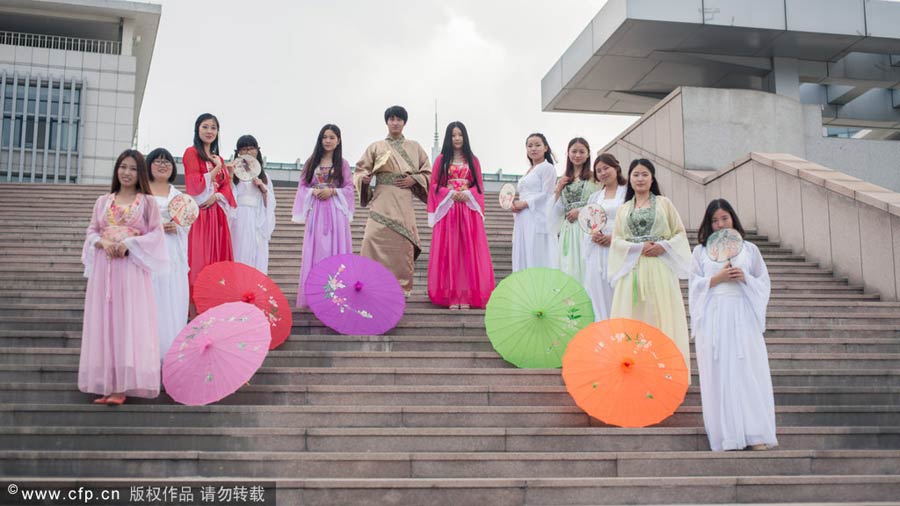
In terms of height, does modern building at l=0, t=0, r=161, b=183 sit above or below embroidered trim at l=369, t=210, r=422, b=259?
above

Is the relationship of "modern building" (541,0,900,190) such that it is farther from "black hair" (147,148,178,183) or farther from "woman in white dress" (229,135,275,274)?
"black hair" (147,148,178,183)

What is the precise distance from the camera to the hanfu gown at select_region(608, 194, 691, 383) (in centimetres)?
701

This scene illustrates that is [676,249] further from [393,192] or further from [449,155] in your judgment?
[393,192]

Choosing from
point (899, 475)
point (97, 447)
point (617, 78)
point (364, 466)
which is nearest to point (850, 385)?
point (899, 475)

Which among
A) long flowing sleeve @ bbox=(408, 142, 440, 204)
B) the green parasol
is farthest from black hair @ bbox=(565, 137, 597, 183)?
the green parasol

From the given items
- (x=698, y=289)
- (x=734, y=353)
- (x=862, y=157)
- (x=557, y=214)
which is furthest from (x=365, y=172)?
(x=862, y=157)

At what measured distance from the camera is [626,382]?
19.5ft

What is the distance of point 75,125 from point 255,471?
975 inches

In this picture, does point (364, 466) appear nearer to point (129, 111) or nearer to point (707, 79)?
point (707, 79)

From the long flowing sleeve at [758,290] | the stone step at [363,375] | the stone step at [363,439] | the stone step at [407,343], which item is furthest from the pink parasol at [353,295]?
the long flowing sleeve at [758,290]

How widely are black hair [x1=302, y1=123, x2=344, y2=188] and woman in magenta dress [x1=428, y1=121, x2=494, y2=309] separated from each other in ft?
3.00

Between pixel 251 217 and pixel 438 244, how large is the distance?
1.87 m

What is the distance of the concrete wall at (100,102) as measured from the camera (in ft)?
89.4

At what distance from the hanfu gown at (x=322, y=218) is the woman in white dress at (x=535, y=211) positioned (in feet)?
5.66
